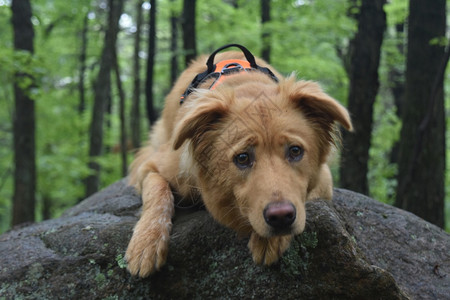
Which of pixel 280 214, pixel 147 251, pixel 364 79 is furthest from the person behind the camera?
pixel 364 79

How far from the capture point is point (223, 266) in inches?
115

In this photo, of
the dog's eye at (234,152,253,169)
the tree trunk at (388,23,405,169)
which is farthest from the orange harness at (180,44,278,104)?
the tree trunk at (388,23,405,169)

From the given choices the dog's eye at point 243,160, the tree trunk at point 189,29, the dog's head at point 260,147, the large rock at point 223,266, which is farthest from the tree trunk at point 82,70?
the dog's eye at point 243,160

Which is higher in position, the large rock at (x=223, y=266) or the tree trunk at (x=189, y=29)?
the tree trunk at (x=189, y=29)

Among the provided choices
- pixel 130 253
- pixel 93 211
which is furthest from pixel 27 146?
pixel 130 253

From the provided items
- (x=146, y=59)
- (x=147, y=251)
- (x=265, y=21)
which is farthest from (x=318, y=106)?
(x=146, y=59)

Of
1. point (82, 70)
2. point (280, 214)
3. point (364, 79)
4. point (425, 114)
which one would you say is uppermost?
point (82, 70)

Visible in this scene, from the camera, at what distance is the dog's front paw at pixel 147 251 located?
2.86 m

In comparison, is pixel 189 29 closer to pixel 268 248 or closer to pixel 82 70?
pixel 268 248

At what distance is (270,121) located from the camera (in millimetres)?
2744

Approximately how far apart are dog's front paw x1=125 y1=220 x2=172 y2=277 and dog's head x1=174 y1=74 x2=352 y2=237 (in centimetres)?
44

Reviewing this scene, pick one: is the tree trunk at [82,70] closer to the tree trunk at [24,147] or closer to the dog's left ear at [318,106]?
the tree trunk at [24,147]

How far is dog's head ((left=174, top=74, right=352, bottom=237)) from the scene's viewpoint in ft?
8.03

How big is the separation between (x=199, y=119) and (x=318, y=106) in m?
0.88
